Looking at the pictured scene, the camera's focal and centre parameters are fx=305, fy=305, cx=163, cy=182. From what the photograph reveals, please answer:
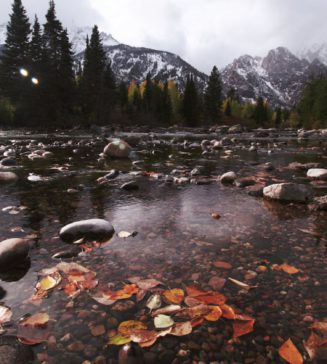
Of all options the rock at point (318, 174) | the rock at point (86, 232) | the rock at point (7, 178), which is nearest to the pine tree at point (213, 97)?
the rock at point (318, 174)

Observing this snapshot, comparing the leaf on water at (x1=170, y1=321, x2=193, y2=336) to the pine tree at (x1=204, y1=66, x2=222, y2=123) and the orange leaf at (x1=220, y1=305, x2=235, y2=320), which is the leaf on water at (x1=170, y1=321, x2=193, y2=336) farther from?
the pine tree at (x1=204, y1=66, x2=222, y2=123)

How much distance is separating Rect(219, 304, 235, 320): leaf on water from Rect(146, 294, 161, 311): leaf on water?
654 millimetres

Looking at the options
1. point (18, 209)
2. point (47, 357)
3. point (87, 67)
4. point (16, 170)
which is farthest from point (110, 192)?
point (87, 67)

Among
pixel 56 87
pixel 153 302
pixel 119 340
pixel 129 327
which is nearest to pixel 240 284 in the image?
pixel 153 302

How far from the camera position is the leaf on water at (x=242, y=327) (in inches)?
109

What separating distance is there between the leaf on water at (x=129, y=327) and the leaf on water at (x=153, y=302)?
27cm

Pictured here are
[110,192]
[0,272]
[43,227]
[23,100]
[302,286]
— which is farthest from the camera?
[23,100]

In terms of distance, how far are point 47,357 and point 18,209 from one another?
15.5ft

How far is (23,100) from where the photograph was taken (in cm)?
4512

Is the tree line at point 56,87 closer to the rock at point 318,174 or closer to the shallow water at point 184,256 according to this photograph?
the shallow water at point 184,256

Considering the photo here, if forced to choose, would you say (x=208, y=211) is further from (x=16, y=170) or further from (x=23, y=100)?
(x=23, y=100)

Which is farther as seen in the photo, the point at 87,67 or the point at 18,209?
the point at 87,67

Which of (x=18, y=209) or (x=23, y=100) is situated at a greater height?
(x=23, y=100)

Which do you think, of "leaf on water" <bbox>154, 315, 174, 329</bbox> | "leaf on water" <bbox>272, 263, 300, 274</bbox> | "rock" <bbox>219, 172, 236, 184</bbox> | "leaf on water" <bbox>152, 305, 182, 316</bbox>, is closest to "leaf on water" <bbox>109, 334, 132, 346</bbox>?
"leaf on water" <bbox>154, 315, 174, 329</bbox>
